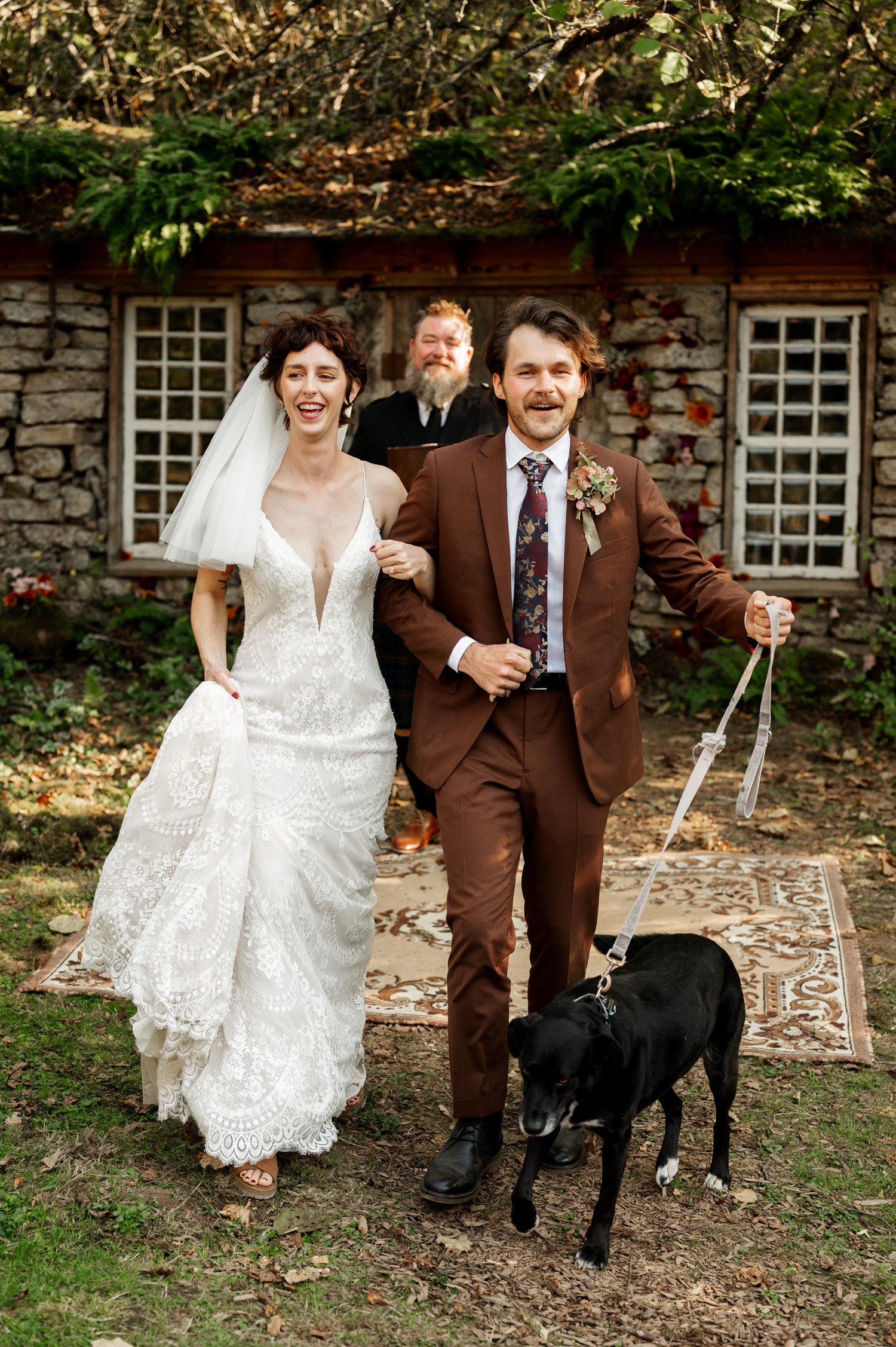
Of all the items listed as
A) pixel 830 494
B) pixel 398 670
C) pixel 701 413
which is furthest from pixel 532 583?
pixel 830 494

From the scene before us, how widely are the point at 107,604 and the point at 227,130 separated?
3.82m

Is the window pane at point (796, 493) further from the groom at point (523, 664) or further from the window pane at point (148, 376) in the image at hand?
the groom at point (523, 664)

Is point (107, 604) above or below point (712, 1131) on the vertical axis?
above

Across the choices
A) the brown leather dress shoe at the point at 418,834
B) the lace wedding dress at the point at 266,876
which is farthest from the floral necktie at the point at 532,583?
the brown leather dress shoe at the point at 418,834

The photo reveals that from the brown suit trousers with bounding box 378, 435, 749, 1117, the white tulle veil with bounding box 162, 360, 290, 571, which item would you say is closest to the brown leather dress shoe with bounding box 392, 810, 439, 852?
the brown suit trousers with bounding box 378, 435, 749, 1117

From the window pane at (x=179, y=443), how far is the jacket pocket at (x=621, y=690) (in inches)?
291

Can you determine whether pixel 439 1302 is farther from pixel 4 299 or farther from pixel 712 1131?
pixel 4 299

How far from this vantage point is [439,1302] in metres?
3.12

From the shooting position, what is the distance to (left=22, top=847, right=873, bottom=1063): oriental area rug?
482 cm

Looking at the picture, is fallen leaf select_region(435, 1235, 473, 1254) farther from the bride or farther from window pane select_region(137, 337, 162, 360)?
window pane select_region(137, 337, 162, 360)

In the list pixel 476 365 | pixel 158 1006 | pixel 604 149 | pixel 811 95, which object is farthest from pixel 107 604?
pixel 158 1006

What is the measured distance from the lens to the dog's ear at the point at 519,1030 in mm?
3160

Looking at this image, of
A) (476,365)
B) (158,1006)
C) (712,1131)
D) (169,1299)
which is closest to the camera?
(169,1299)

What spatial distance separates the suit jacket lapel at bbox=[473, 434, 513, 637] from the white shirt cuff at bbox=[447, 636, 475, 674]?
5.0 inches
